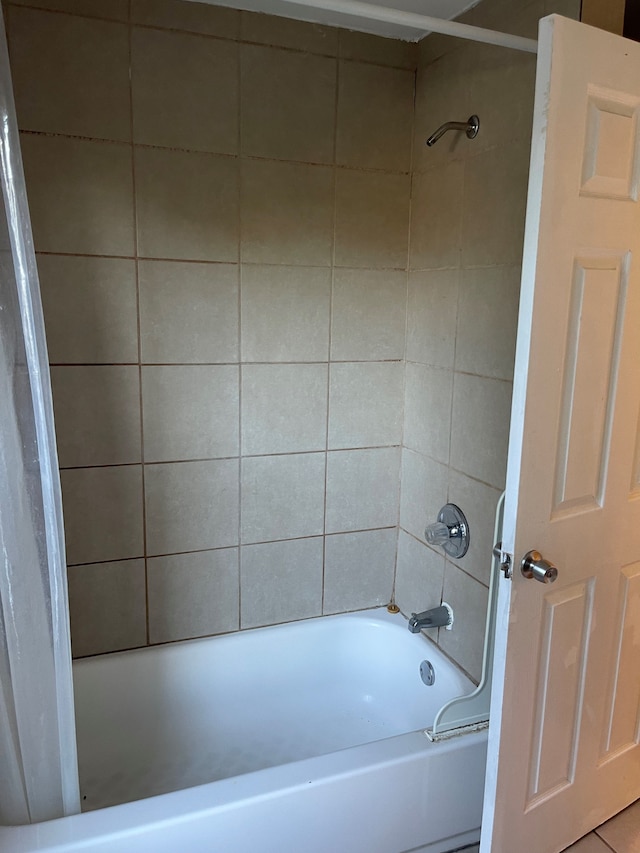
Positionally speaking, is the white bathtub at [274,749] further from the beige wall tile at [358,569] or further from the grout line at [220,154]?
the grout line at [220,154]

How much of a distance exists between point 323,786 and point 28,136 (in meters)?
1.77

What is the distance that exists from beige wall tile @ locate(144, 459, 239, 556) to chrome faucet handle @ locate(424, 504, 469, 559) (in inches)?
24.8

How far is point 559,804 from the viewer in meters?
1.60

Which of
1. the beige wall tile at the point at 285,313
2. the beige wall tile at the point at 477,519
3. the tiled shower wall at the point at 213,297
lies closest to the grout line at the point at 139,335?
the tiled shower wall at the point at 213,297

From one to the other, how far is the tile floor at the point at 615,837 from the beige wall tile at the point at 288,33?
2307 mm

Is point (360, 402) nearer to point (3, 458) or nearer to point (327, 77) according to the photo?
point (327, 77)

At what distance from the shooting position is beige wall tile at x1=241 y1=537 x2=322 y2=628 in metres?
2.16

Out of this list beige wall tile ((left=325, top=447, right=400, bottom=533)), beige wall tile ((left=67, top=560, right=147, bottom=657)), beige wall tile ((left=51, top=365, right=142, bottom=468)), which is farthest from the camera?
beige wall tile ((left=325, top=447, right=400, bottom=533))

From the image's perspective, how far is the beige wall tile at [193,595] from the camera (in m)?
2.05

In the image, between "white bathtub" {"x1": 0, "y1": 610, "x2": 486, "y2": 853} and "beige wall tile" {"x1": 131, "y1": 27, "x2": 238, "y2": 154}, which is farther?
"beige wall tile" {"x1": 131, "y1": 27, "x2": 238, "y2": 154}

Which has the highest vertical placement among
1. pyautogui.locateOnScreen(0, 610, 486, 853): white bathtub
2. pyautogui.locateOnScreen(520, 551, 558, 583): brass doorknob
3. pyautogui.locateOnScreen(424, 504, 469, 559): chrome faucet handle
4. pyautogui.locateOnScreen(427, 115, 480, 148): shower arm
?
pyautogui.locateOnScreen(427, 115, 480, 148): shower arm

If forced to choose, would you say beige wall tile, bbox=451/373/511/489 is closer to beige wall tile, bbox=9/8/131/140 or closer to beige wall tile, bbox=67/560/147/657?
beige wall tile, bbox=67/560/147/657

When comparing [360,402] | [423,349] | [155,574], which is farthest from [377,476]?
[155,574]

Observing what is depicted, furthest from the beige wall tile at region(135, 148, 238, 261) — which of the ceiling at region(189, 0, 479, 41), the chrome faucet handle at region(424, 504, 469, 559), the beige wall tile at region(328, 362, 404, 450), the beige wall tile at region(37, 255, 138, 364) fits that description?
the chrome faucet handle at region(424, 504, 469, 559)
